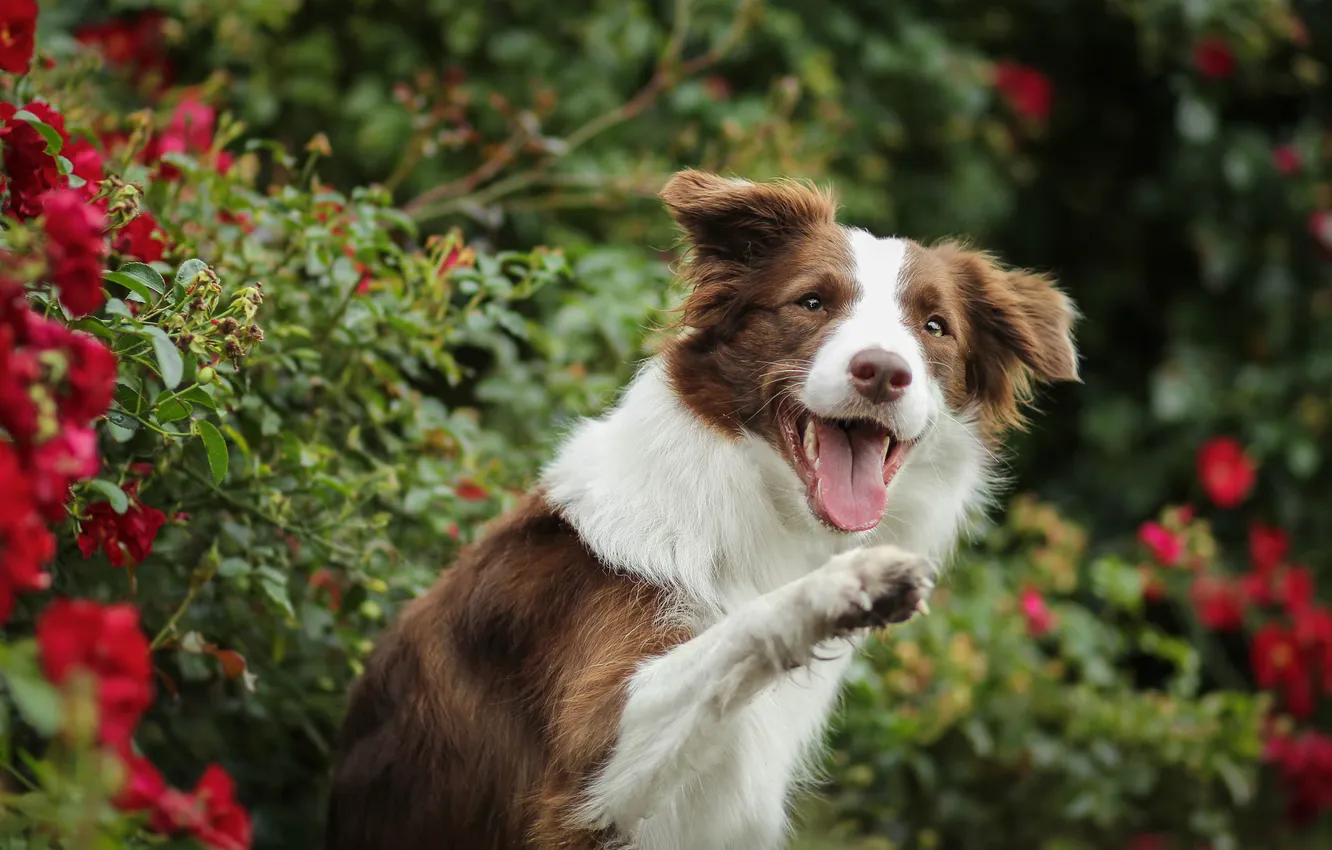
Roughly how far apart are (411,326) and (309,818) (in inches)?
48.7

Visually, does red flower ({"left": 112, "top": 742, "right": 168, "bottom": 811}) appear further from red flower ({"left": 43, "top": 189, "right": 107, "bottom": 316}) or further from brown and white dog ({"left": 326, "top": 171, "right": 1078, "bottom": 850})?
brown and white dog ({"left": 326, "top": 171, "right": 1078, "bottom": 850})

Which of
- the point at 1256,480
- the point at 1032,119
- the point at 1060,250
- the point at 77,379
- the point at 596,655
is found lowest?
the point at 1256,480

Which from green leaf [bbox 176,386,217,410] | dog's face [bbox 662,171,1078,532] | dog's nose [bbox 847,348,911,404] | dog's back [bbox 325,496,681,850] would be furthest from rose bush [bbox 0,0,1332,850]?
dog's nose [bbox 847,348,911,404]

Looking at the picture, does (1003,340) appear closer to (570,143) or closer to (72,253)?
(570,143)

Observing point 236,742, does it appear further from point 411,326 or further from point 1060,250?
point 1060,250

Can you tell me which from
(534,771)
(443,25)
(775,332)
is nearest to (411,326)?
(775,332)

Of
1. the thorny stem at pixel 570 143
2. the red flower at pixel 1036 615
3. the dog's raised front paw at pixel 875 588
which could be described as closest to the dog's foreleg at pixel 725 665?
the dog's raised front paw at pixel 875 588

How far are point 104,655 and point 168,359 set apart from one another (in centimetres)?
66

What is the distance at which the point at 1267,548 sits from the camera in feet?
17.5

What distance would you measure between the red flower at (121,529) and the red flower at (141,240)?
46 cm

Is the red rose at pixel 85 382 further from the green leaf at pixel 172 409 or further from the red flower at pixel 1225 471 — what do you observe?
Answer: the red flower at pixel 1225 471

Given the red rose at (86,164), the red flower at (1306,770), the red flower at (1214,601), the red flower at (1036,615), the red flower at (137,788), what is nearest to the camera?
the red flower at (137,788)

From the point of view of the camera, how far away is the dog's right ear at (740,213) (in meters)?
2.85

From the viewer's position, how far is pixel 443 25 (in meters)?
4.93
